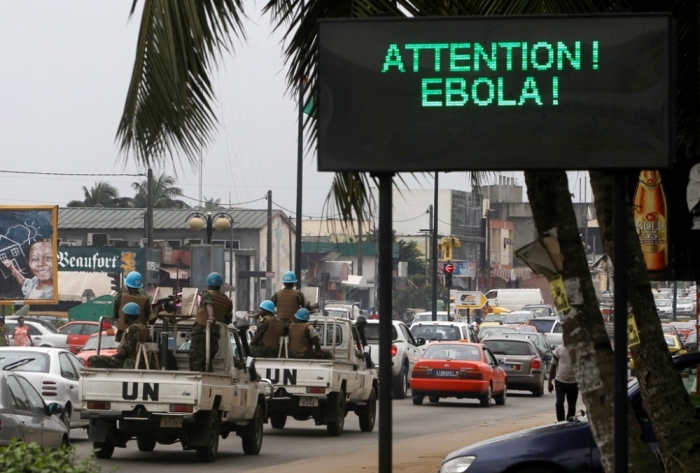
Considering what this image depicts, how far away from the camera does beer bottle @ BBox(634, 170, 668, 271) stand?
1798 cm

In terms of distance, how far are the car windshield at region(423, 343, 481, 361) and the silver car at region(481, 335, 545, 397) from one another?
182 inches

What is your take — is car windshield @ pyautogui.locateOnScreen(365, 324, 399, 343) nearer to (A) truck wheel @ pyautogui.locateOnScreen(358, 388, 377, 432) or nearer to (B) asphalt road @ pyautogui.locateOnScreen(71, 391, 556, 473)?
(B) asphalt road @ pyautogui.locateOnScreen(71, 391, 556, 473)

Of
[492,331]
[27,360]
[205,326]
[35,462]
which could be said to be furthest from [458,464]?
[492,331]

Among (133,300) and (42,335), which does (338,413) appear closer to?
(133,300)

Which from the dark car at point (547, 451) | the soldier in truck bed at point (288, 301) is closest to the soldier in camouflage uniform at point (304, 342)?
the soldier in truck bed at point (288, 301)

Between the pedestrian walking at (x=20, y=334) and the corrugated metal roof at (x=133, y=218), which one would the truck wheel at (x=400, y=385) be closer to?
the pedestrian walking at (x=20, y=334)

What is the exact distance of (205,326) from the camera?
1636 cm

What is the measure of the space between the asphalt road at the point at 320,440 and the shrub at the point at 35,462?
5.03 metres

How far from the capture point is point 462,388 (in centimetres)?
2852

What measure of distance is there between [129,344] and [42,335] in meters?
24.2

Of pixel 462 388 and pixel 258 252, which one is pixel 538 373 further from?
pixel 258 252

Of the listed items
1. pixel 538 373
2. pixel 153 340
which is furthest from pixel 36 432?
pixel 538 373

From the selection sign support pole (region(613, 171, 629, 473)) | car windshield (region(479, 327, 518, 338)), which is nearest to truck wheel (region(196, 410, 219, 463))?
sign support pole (region(613, 171, 629, 473))

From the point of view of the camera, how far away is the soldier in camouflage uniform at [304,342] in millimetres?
20219
